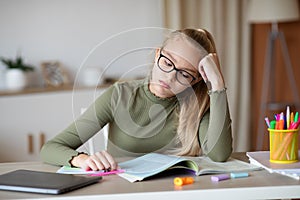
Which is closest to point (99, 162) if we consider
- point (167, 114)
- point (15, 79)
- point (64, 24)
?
point (167, 114)

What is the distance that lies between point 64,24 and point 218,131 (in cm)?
259

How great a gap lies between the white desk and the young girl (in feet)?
0.59

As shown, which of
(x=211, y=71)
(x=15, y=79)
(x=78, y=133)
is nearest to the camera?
(x=211, y=71)

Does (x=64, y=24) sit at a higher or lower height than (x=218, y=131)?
higher

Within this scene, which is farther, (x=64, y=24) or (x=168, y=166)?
(x=64, y=24)

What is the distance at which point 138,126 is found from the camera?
5.70 feet

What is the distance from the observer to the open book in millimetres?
1422

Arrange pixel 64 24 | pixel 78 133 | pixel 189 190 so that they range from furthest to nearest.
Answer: pixel 64 24
pixel 78 133
pixel 189 190

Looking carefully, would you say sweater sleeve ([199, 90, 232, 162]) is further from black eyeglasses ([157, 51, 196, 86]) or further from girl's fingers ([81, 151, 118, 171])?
girl's fingers ([81, 151, 118, 171])

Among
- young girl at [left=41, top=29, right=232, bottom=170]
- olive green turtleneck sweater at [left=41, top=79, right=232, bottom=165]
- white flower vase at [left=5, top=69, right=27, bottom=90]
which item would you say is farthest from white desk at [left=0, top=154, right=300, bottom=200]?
white flower vase at [left=5, top=69, right=27, bottom=90]

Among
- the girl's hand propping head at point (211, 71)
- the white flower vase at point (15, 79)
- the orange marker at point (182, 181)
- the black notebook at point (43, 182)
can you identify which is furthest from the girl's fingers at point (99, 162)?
the white flower vase at point (15, 79)

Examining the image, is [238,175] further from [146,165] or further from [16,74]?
[16,74]

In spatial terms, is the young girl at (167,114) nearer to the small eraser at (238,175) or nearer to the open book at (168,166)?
the open book at (168,166)

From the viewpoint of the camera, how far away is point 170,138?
1.75 metres
